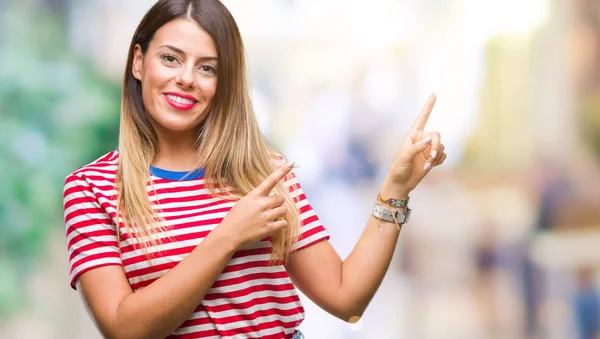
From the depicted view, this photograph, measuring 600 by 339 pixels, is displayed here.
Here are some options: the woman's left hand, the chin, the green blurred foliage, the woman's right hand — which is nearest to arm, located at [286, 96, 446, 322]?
the woman's left hand

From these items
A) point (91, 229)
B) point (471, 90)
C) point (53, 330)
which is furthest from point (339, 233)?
point (91, 229)

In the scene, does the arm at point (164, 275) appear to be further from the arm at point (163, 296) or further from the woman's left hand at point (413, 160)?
the woman's left hand at point (413, 160)

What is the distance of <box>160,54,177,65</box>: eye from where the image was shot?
123 cm

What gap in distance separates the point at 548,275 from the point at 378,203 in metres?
1.95

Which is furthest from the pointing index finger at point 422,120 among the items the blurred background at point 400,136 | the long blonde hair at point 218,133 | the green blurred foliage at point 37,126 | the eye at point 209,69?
the green blurred foliage at point 37,126

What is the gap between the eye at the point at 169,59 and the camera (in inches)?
48.3

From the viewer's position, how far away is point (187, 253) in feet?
3.84

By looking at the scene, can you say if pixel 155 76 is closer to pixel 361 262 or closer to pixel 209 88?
pixel 209 88

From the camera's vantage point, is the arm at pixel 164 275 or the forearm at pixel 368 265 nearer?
the arm at pixel 164 275

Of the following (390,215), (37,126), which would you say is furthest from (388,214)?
(37,126)

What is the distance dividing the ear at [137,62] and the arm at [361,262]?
402 mm

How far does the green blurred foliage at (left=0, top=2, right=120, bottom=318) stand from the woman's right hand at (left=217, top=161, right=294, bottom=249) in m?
1.79

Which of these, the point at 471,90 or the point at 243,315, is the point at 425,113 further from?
the point at 471,90

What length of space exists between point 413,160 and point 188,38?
42cm
